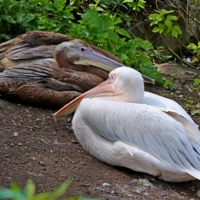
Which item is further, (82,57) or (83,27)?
(83,27)

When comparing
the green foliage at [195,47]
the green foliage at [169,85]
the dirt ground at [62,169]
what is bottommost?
the green foliage at [169,85]

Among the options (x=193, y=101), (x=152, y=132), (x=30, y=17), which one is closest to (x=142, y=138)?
(x=152, y=132)

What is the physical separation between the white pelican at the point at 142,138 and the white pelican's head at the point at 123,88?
0.02m

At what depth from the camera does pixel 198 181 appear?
336 cm

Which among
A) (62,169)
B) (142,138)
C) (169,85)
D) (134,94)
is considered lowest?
(169,85)

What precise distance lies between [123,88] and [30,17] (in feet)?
7.35

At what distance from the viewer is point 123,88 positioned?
11.7ft

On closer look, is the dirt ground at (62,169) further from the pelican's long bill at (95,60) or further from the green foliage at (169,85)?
the green foliage at (169,85)

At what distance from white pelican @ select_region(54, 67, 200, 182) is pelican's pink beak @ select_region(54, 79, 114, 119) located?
8.6 inches

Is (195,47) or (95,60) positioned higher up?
(95,60)

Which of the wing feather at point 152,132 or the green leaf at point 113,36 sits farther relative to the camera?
the green leaf at point 113,36

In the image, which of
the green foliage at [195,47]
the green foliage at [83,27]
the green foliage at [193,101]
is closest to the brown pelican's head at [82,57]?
the green foliage at [83,27]

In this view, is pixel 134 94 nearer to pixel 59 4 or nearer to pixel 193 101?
pixel 193 101

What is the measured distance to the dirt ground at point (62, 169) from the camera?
9.69 ft
